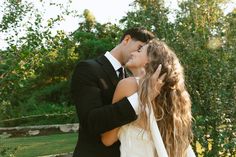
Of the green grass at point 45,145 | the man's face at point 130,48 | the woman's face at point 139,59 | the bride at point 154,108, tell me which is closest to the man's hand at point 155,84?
the bride at point 154,108

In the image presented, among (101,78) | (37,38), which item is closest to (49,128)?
(37,38)

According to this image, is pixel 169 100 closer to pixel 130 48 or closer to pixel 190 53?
pixel 130 48

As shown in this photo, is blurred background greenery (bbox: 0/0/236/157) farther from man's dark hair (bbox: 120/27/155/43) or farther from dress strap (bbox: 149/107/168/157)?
dress strap (bbox: 149/107/168/157)

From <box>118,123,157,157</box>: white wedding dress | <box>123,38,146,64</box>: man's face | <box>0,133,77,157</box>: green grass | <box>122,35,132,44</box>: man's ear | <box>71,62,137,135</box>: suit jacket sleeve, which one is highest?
<box>122,35,132,44</box>: man's ear

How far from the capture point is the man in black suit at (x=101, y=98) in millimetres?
2510

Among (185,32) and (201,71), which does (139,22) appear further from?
(201,71)

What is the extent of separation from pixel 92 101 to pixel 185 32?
3774 mm

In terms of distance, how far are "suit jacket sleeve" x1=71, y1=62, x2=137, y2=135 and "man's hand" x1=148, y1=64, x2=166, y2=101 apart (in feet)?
0.43

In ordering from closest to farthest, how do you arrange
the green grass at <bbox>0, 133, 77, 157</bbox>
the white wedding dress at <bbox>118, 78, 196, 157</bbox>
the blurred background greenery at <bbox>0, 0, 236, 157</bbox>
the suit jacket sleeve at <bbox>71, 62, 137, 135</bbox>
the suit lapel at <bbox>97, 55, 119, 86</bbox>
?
the suit jacket sleeve at <bbox>71, 62, 137, 135</bbox> < the white wedding dress at <bbox>118, 78, 196, 157</bbox> < the suit lapel at <bbox>97, 55, 119, 86</bbox> < the blurred background greenery at <bbox>0, 0, 236, 157</bbox> < the green grass at <bbox>0, 133, 77, 157</bbox>

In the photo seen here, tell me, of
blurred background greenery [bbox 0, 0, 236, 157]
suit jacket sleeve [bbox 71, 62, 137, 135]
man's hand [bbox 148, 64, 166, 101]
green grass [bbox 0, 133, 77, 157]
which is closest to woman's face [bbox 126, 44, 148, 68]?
man's hand [bbox 148, 64, 166, 101]

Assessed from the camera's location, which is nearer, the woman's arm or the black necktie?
the woman's arm

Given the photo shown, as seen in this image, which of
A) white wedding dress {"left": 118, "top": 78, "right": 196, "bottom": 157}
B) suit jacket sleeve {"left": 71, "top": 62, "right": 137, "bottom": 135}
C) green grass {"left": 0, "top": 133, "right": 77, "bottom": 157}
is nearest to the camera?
suit jacket sleeve {"left": 71, "top": 62, "right": 137, "bottom": 135}

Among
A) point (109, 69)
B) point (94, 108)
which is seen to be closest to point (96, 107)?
point (94, 108)

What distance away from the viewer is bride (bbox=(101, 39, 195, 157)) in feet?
8.40
